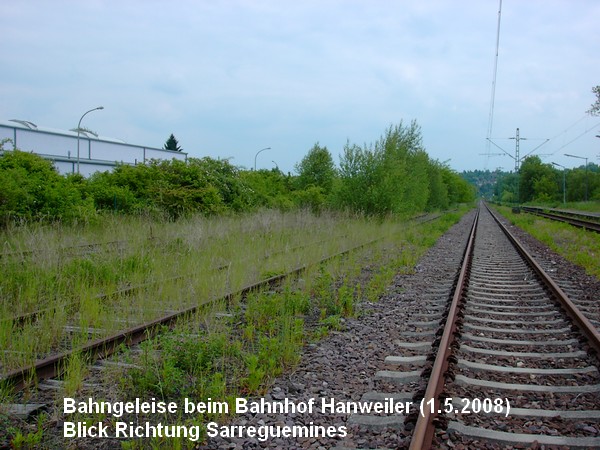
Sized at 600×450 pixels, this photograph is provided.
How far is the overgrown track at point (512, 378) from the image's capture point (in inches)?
150

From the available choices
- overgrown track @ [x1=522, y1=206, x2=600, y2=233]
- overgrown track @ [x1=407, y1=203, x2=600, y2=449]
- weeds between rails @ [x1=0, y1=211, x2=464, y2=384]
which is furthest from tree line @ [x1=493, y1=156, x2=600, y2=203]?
weeds between rails @ [x1=0, y1=211, x2=464, y2=384]

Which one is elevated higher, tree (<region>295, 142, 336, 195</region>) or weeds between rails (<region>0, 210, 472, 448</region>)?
tree (<region>295, 142, 336, 195</region>)

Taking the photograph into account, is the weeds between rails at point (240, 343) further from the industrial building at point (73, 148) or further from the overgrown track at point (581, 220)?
the industrial building at point (73, 148)

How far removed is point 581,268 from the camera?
13438 mm

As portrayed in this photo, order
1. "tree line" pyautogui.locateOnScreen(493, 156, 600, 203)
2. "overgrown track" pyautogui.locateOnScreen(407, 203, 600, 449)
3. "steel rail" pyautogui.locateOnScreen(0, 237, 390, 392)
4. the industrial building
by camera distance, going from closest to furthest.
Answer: "overgrown track" pyautogui.locateOnScreen(407, 203, 600, 449), "steel rail" pyautogui.locateOnScreen(0, 237, 390, 392), the industrial building, "tree line" pyautogui.locateOnScreen(493, 156, 600, 203)

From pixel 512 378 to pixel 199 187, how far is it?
16862mm

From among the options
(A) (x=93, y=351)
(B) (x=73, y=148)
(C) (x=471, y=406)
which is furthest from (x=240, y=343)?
(B) (x=73, y=148)

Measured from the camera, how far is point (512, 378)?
16.6 feet

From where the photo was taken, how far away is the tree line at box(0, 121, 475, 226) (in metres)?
14.7

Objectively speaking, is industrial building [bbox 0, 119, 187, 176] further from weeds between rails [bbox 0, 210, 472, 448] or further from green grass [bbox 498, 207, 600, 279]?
weeds between rails [bbox 0, 210, 472, 448]

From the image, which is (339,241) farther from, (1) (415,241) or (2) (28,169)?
(2) (28,169)

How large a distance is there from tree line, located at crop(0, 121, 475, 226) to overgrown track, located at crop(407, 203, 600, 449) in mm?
10806

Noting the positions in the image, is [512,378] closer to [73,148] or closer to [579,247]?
[579,247]

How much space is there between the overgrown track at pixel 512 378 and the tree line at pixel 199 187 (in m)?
10.8
